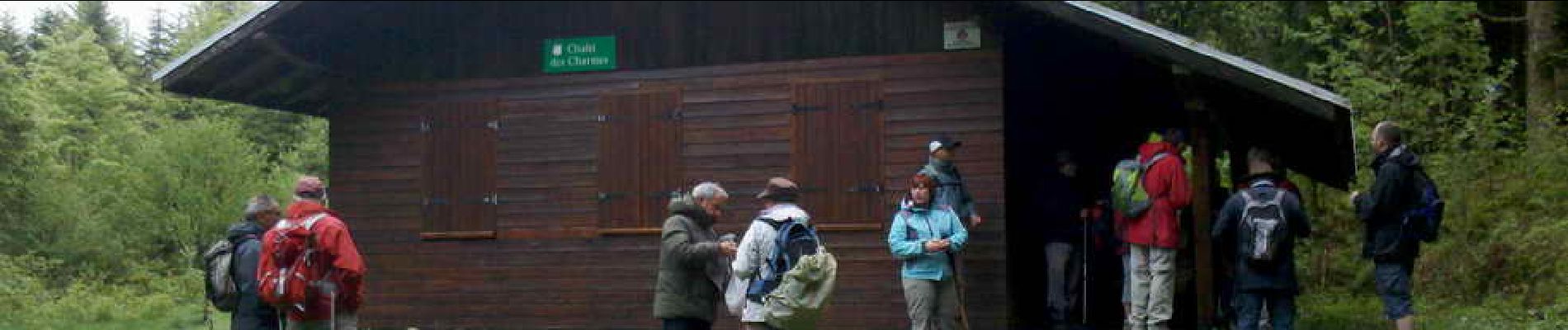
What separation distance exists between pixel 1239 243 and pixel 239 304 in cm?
567

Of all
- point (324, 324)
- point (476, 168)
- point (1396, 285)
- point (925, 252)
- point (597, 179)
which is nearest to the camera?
point (324, 324)

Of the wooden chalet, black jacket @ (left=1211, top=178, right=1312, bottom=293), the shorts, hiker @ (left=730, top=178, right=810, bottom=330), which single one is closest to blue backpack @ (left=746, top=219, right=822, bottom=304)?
hiker @ (left=730, top=178, right=810, bottom=330)

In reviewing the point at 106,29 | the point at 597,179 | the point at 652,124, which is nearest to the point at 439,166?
the point at 597,179

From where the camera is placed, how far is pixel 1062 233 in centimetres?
1206

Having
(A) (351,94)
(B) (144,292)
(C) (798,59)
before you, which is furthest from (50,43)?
(C) (798,59)

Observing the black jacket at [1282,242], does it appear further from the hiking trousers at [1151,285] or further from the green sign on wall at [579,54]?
the green sign on wall at [579,54]

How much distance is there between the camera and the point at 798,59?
40.9ft

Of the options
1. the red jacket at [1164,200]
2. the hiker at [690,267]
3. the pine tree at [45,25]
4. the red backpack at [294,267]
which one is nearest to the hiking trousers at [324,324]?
the red backpack at [294,267]

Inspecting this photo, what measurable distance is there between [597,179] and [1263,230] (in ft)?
17.6

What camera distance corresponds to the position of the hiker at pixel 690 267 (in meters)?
8.36

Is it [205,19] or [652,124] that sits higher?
[205,19]

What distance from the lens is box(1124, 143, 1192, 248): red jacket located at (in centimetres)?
1049

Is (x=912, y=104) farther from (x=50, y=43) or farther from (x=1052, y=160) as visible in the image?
(x=50, y=43)

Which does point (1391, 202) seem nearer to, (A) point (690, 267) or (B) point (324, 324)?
(A) point (690, 267)
